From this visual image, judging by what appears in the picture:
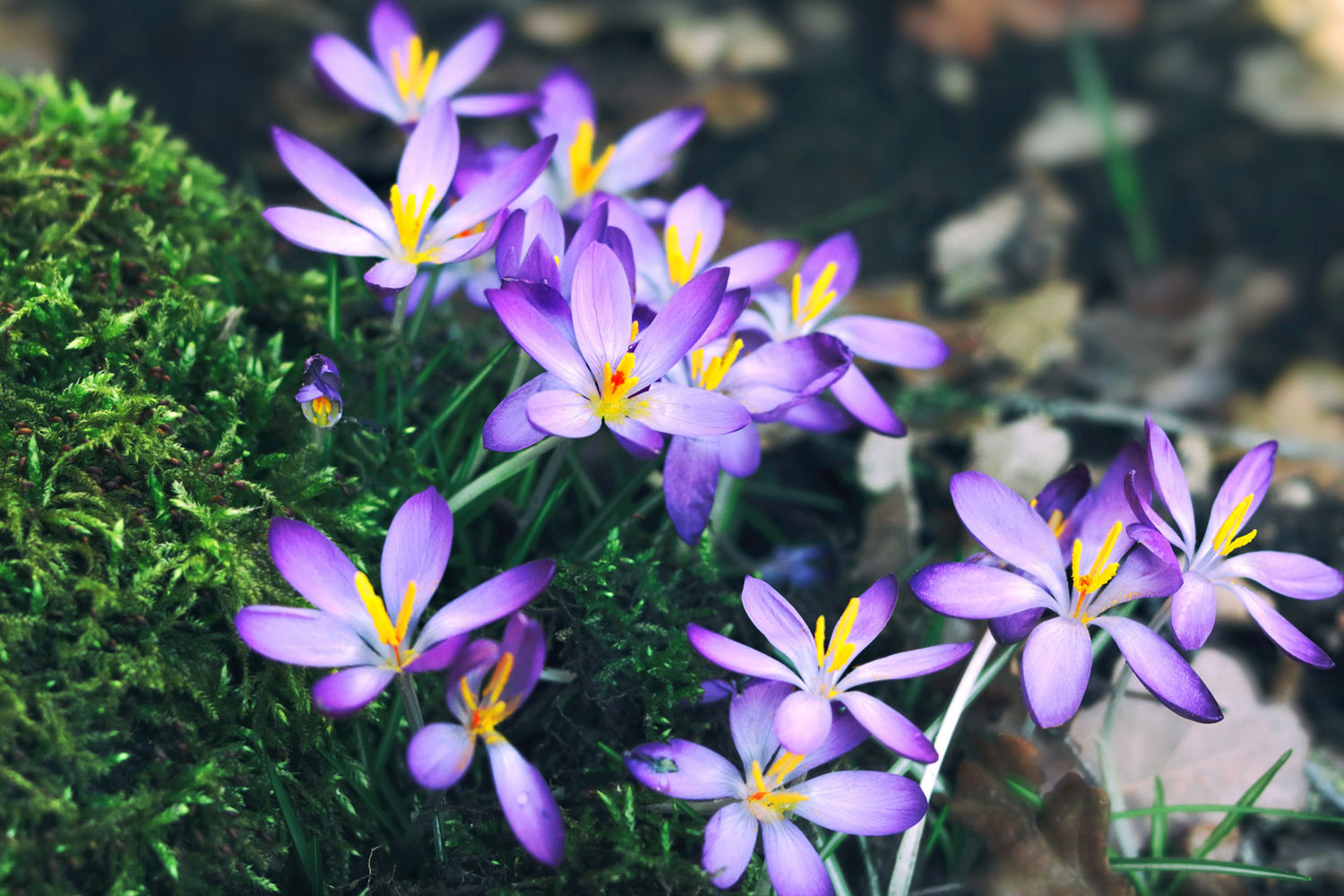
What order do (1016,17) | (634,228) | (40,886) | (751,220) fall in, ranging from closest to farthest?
1. (40,886)
2. (634,228)
3. (751,220)
4. (1016,17)

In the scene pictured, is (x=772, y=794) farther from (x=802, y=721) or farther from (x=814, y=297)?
(x=814, y=297)

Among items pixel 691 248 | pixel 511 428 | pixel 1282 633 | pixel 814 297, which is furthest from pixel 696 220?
pixel 1282 633

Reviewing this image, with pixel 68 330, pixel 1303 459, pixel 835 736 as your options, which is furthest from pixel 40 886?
pixel 1303 459

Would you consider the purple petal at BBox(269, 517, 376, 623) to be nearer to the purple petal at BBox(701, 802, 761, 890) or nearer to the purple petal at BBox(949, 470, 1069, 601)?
the purple petal at BBox(701, 802, 761, 890)

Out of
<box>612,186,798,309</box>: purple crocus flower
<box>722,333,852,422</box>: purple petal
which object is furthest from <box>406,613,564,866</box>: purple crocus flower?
<box>612,186,798,309</box>: purple crocus flower

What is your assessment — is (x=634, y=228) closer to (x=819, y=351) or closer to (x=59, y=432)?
(x=819, y=351)

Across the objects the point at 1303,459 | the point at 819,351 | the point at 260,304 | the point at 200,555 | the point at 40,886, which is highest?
the point at 260,304
